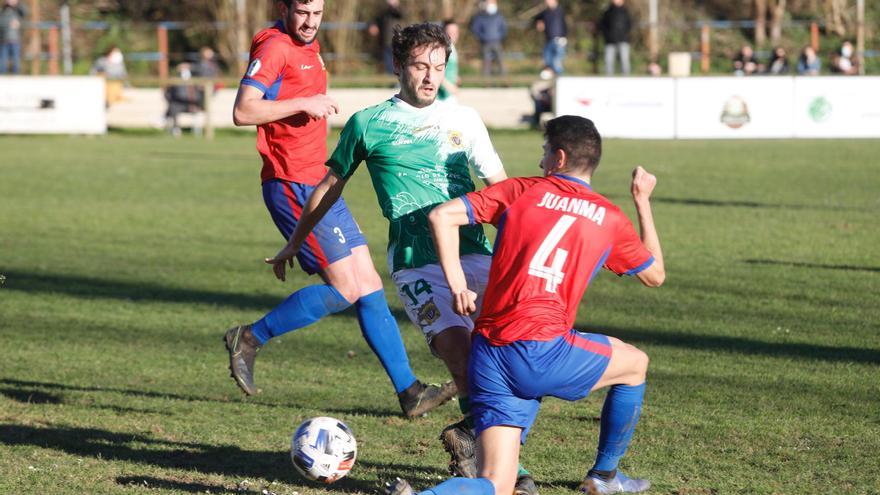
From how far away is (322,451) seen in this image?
4.78 m

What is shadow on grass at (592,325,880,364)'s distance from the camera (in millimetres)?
7324

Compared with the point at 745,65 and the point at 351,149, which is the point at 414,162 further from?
the point at 745,65

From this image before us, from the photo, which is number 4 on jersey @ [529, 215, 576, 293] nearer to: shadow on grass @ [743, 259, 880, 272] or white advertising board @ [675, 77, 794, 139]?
shadow on grass @ [743, 259, 880, 272]

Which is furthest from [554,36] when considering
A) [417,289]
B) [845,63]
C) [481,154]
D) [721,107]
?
[417,289]

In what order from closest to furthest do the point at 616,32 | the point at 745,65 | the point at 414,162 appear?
the point at 414,162, the point at 616,32, the point at 745,65

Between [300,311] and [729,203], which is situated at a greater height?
[300,311]

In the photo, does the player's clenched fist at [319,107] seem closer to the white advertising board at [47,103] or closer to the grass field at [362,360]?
the grass field at [362,360]

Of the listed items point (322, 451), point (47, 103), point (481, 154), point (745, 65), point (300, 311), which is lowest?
point (322, 451)

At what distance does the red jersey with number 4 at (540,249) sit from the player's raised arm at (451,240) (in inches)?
1.7

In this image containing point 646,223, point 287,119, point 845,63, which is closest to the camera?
point 646,223

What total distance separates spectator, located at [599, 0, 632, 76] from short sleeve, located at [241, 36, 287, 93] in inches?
854

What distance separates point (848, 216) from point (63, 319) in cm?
856

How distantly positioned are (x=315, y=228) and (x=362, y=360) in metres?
1.70

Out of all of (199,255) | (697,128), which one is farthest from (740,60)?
(199,255)
